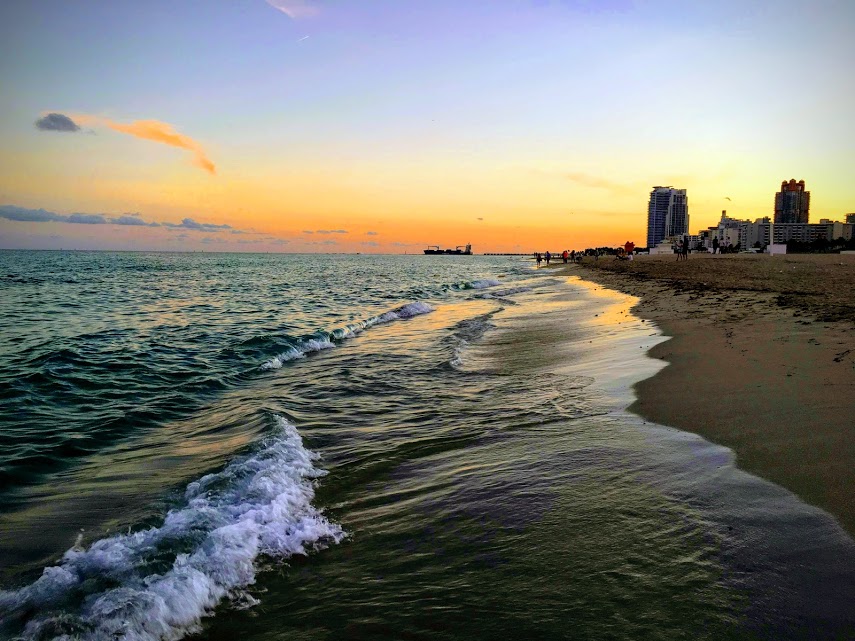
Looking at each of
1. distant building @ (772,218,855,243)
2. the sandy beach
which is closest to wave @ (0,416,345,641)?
the sandy beach

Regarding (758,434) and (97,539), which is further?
(758,434)

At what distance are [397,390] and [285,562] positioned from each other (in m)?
5.76

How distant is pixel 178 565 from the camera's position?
387 cm

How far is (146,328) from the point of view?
17.6m

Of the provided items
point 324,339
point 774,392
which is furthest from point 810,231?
point 774,392

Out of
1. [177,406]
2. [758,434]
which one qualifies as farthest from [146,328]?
[758,434]

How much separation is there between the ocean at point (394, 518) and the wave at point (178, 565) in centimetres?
2

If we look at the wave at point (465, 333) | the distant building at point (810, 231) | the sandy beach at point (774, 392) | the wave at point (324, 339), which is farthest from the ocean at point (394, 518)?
the distant building at point (810, 231)

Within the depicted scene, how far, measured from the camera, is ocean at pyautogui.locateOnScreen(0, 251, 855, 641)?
3.12 meters

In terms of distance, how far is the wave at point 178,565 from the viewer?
3.29m

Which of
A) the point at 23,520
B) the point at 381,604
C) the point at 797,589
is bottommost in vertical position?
the point at 23,520

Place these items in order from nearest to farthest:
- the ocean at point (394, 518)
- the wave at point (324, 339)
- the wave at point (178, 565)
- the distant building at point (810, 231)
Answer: the ocean at point (394, 518) < the wave at point (178, 565) < the wave at point (324, 339) < the distant building at point (810, 231)

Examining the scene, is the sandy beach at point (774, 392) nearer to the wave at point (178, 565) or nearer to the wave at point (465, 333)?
the wave at point (178, 565)

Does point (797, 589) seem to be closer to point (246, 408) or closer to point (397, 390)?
point (397, 390)
